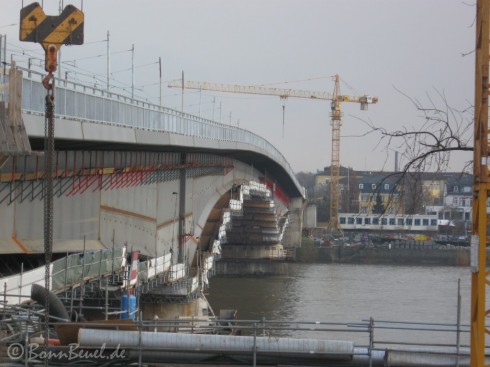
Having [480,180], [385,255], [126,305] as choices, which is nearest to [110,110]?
[126,305]

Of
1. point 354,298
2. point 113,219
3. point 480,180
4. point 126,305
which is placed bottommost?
point 354,298

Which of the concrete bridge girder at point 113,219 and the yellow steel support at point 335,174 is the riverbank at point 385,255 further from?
the concrete bridge girder at point 113,219

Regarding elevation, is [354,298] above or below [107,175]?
below

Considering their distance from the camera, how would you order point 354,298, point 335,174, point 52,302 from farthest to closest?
point 335,174, point 354,298, point 52,302

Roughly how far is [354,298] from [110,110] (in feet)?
86.8

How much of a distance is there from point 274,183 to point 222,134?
30.5 metres

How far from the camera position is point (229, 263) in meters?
65.1

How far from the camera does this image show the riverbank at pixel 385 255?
78125 mm

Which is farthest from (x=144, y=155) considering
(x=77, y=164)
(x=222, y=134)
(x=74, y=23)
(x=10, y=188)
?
(x=74, y=23)

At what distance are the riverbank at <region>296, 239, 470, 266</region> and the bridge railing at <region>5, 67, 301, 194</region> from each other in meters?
43.3

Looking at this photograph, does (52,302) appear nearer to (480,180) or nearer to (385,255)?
(480,180)

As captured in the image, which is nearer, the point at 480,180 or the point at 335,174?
the point at 480,180

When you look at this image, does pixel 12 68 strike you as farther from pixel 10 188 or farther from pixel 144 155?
pixel 144 155

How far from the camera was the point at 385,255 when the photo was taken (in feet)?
262
